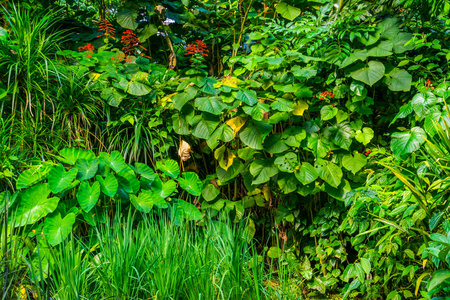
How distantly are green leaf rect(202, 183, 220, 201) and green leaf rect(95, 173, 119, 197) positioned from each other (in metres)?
0.63

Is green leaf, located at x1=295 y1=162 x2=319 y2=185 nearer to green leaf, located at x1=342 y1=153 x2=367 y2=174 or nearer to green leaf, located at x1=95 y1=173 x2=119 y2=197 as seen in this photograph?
green leaf, located at x1=342 y1=153 x2=367 y2=174

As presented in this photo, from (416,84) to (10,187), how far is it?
8.14ft

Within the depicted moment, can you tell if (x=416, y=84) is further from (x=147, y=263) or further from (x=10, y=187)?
(x=10, y=187)

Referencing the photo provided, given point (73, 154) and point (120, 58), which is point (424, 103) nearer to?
point (73, 154)

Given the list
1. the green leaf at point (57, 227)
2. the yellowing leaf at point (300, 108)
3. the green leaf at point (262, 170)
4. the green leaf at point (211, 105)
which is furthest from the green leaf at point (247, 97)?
the green leaf at point (57, 227)

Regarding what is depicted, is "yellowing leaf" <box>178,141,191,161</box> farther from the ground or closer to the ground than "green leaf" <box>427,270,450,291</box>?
closer to the ground

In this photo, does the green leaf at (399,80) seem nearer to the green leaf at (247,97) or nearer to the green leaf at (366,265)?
the green leaf at (247,97)

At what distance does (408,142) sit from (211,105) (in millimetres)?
1120

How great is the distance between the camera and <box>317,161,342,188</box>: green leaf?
85.0 inches

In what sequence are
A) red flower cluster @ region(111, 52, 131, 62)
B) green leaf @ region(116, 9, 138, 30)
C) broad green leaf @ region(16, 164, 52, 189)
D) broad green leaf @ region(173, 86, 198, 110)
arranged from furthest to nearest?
green leaf @ region(116, 9, 138, 30)
red flower cluster @ region(111, 52, 131, 62)
broad green leaf @ region(173, 86, 198, 110)
broad green leaf @ region(16, 164, 52, 189)

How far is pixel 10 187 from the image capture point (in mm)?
2176

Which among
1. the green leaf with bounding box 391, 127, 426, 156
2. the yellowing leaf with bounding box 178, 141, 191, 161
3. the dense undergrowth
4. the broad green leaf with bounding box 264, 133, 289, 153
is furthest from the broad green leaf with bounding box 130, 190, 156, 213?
the green leaf with bounding box 391, 127, 426, 156

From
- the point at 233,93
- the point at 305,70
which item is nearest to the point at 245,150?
the point at 233,93

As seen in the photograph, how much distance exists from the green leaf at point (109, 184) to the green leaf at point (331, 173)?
47.4 inches
